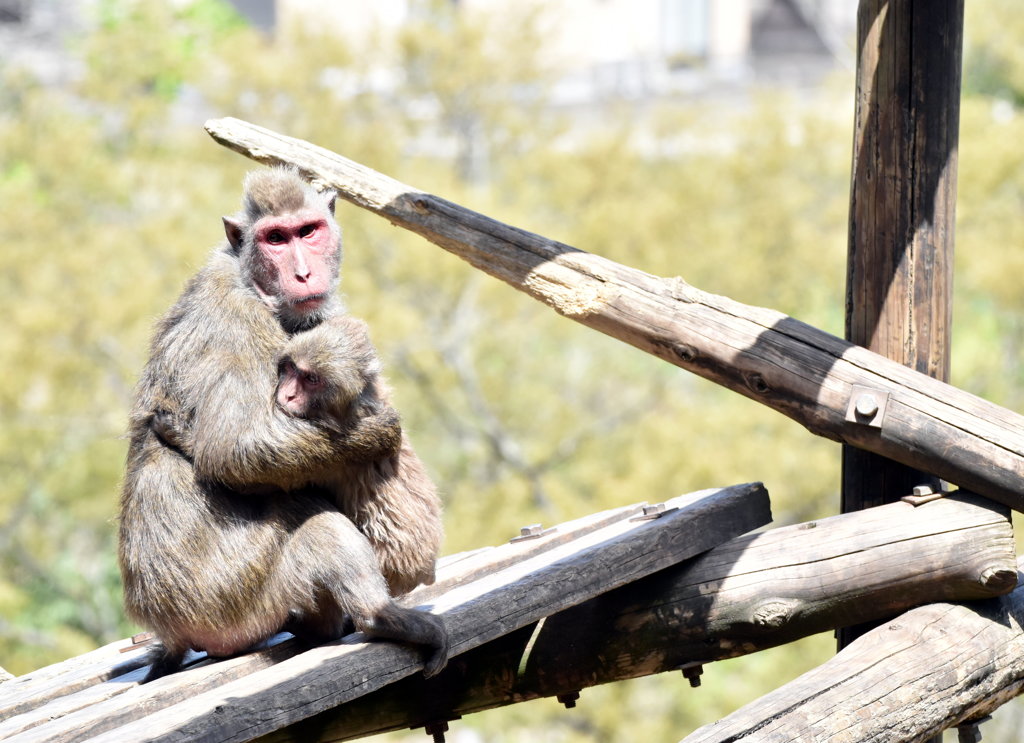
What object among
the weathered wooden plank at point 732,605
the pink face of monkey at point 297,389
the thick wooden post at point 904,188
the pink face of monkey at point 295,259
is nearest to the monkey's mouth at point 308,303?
the pink face of monkey at point 295,259

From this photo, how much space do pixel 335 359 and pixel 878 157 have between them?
2.03 m

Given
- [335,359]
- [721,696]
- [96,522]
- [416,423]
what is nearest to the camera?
[335,359]

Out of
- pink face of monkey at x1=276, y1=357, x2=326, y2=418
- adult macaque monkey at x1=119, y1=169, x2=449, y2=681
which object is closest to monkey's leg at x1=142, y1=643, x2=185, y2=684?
adult macaque monkey at x1=119, y1=169, x2=449, y2=681

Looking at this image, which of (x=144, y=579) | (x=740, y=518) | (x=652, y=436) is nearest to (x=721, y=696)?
(x=652, y=436)

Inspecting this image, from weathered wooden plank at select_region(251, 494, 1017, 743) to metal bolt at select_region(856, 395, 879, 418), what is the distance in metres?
0.33

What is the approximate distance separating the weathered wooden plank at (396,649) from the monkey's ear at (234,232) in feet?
4.36

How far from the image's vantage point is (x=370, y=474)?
12.3ft

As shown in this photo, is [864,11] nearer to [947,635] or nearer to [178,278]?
[947,635]

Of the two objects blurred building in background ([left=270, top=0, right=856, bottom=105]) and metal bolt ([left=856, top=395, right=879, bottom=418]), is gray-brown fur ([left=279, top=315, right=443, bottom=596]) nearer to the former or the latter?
metal bolt ([left=856, top=395, right=879, bottom=418])

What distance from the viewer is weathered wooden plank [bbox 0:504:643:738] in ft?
10.7

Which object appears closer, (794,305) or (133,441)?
(133,441)

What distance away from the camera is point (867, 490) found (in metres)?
4.20

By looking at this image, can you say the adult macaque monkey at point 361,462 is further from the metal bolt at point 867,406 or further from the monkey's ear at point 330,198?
the metal bolt at point 867,406

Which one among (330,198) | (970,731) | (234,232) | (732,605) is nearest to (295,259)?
(234,232)
